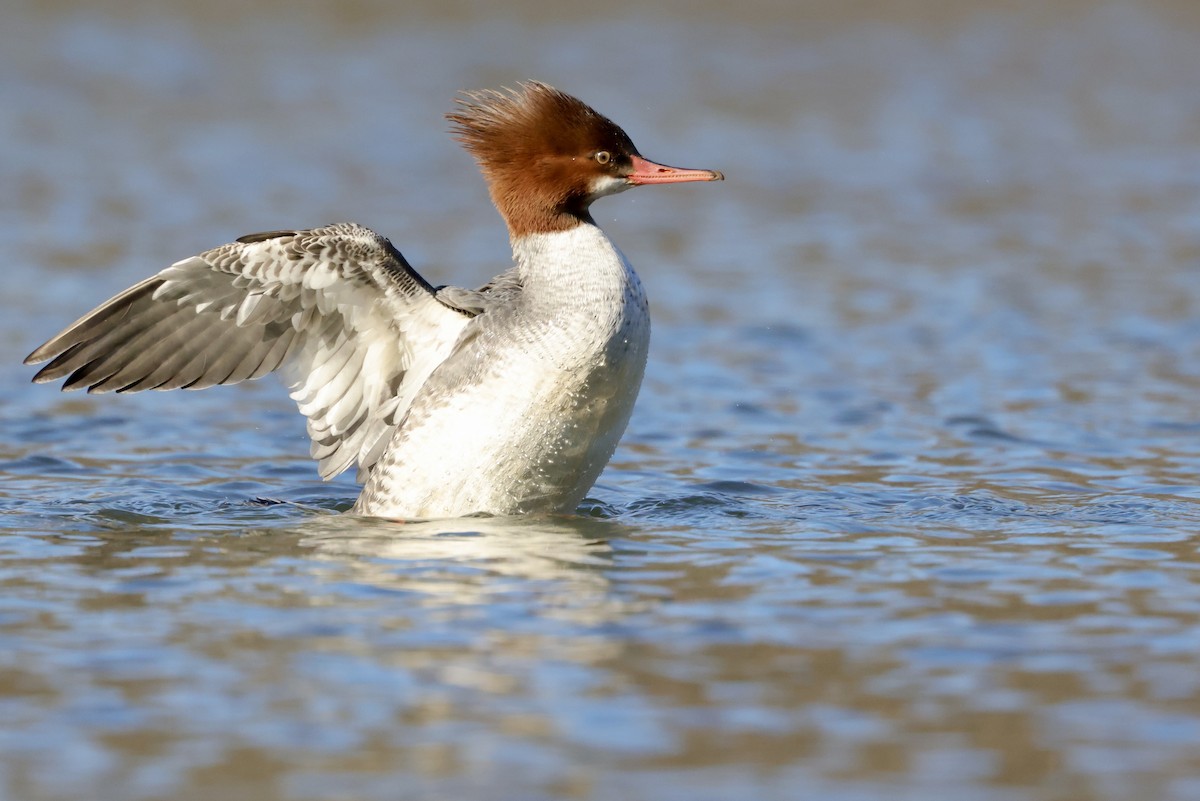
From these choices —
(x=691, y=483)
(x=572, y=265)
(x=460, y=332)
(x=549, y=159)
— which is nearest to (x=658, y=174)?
(x=549, y=159)

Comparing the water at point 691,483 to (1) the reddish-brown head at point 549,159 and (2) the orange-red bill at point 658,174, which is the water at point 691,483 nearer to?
(1) the reddish-brown head at point 549,159

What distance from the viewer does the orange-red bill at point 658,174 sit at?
7.12m

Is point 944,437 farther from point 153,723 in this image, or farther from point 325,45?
point 325,45

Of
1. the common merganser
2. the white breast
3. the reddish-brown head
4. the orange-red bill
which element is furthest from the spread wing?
the orange-red bill

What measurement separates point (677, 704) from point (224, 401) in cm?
580

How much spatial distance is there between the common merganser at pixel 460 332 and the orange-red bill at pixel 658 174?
1 cm

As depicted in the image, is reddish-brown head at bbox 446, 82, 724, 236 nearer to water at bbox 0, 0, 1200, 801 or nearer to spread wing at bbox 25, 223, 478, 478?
spread wing at bbox 25, 223, 478, 478

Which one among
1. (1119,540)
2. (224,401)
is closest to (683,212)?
(224,401)


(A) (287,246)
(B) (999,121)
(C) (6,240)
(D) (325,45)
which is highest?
(D) (325,45)

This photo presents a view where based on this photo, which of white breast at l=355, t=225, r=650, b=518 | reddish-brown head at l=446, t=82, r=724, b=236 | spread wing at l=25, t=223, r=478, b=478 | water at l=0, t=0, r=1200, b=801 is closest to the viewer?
water at l=0, t=0, r=1200, b=801

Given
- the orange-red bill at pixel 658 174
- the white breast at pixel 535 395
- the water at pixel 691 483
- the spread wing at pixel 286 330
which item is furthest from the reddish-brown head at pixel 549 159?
the water at pixel 691 483

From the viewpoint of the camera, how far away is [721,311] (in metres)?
11.6

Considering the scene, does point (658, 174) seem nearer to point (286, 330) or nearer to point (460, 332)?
point (460, 332)

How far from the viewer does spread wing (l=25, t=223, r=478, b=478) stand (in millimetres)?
6918
